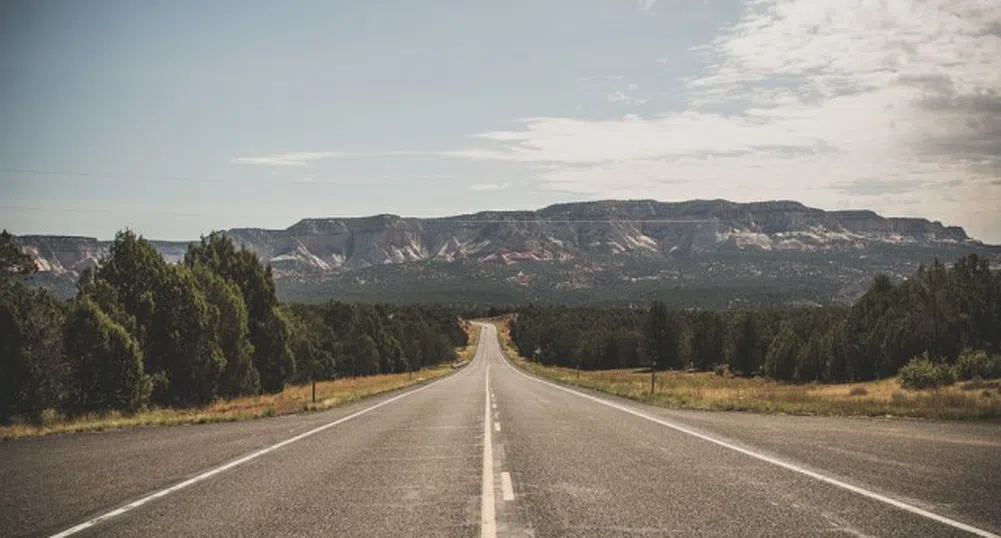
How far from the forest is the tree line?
29.8m

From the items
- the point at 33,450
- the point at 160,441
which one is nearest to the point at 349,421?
the point at 160,441

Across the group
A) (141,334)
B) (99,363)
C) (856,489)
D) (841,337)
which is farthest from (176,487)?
(841,337)

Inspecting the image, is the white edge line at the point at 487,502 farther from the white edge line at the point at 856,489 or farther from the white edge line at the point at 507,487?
the white edge line at the point at 856,489

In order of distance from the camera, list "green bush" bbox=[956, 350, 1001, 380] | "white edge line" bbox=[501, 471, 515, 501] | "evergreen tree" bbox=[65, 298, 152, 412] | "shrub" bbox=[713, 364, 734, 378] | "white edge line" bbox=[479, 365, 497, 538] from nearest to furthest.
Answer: "white edge line" bbox=[479, 365, 497, 538] → "white edge line" bbox=[501, 471, 515, 501] → "evergreen tree" bbox=[65, 298, 152, 412] → "green bush" bbox=[956, 350, 1001, 380] → "shrub" bbox=[713, 364, 734, 378]

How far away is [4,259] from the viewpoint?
1323 inches

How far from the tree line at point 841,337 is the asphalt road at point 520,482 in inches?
1500

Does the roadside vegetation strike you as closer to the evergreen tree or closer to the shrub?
the shrub

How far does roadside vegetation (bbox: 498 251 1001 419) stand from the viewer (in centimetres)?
2783

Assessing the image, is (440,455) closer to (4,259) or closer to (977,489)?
(977,489)

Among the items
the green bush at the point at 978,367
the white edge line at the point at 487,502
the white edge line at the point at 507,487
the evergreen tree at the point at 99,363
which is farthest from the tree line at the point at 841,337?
the white edge line at the point at 507,487

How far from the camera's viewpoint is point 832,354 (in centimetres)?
8575

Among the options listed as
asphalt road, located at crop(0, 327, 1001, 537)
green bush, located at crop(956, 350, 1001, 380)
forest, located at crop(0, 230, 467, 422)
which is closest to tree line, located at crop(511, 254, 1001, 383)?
green bush, located at crop(956, 350, 1001, 380)

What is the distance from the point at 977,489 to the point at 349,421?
52.6ft

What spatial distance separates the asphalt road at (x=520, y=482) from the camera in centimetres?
704
